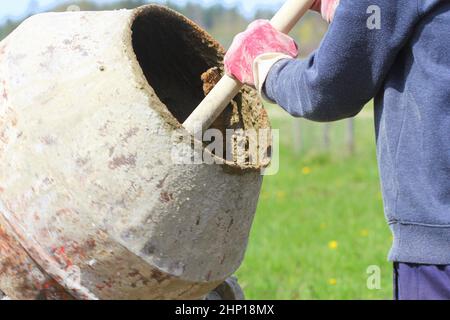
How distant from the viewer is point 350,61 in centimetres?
235

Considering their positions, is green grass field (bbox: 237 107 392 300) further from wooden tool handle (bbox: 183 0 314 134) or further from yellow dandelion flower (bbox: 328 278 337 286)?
wooden tool handle (bbox: 183 0 314 134)

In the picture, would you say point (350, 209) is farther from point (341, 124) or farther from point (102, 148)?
point (341, 124)

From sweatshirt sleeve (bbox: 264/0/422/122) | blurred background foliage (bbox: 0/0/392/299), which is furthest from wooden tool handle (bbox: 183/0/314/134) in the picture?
blurred background foliage (bbox: 0/0/392/299)

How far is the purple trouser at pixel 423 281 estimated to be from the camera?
2383 millimetres

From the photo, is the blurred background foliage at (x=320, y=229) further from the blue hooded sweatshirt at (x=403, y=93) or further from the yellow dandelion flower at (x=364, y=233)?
the blue hooded sweatshirt at (x=403, y=93)

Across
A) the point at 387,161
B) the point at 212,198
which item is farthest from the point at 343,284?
the point at 387,161

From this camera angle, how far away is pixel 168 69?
148 inches

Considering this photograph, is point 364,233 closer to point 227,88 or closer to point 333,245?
point 333,245

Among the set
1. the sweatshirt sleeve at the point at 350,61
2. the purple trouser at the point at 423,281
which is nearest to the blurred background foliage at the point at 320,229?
the sweatshirt sleeve at the point at 350,61

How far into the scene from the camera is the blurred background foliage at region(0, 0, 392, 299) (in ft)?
17.7

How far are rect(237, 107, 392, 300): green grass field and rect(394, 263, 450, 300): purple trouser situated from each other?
260 centimetres

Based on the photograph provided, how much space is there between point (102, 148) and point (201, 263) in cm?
56

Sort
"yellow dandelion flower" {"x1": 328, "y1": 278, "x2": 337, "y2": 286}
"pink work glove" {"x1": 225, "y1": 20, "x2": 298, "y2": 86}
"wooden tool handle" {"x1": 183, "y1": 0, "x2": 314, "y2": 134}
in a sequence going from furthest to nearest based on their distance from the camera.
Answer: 1. "yellow dandelion flower" {"x1": 328, "y1": 278, "x2": 337, "y2": 286}
2. "wooden tool handle" {"x1": 183, "y1": 0, "x2": 314, "y2": 134}
3. "pink work glove" {"x1": 225, "y1": 20, "x2": 298, "y2": 86}

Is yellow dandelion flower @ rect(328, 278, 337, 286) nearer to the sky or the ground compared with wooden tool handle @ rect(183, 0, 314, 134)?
nearer to the ground
